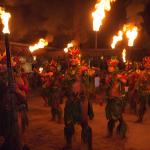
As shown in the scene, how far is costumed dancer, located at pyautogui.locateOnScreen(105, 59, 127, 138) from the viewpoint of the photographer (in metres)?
7.71

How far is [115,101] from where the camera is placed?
7.80m

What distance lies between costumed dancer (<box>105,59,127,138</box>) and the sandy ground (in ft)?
0.79

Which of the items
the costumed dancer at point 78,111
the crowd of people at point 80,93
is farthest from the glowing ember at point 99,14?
the costumed dancer at point 78,111

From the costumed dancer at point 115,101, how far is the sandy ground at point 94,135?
241mm

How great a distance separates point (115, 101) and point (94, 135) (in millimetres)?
969

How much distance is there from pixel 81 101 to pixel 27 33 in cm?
1675

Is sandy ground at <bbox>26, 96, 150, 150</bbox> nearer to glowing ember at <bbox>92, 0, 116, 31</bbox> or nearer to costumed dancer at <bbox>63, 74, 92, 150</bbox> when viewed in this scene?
costumed dancer at <bbox>63, 74, 92, 150</bbox>

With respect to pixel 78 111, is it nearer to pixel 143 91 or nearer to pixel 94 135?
pixel 94 135

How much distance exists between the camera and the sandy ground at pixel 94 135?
23.8 feet

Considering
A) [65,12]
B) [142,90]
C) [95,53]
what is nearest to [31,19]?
[65,12]

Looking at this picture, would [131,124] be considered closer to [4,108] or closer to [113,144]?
[113,144]

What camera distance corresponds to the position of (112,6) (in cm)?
2712

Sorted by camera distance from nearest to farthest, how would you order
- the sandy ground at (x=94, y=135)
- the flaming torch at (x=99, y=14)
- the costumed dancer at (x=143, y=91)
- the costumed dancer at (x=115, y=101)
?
1. the sandy ground at (x=94, y=135)
2. the costumed dancer at (x=115, y=101)
3. the costumed dancer at (x=143, y=91)
4. the flaming torch at (x=99, y=14)

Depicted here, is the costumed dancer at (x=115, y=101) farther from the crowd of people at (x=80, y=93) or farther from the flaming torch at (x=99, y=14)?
the flaming torch at (x=99, y=14)
